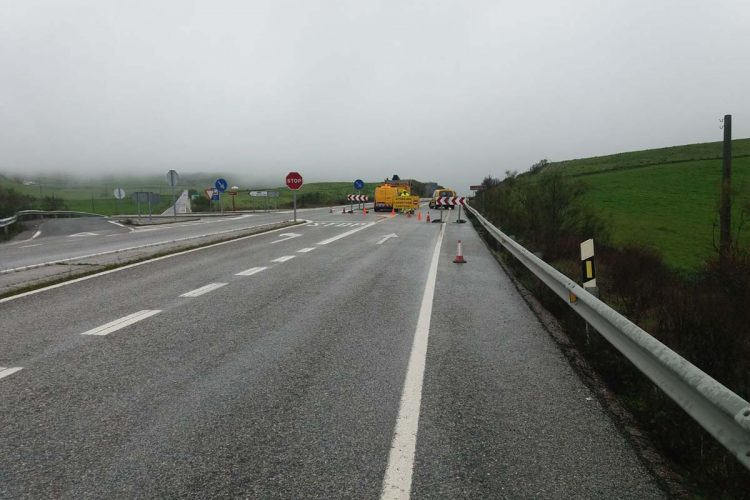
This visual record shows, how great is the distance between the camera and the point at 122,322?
21.1ft

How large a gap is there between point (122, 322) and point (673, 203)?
4169 cm

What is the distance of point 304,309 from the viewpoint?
7.36 m

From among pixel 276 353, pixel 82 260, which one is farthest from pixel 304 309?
pixel 82 260

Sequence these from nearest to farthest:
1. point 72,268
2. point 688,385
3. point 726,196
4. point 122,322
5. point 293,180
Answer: point 688,385
point 122,322
point 72,268
point 726,196
point 293,180

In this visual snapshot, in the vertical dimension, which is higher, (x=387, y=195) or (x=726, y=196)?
(x=387, y=195)

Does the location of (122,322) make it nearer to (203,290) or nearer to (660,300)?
(203,290)

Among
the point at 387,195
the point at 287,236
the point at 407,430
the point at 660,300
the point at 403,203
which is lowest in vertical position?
the point at 407,430

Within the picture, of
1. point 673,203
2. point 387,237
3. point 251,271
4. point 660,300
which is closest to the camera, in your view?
point 660,300

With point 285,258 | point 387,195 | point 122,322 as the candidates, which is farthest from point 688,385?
point 387,195

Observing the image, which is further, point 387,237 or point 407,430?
point 387,237

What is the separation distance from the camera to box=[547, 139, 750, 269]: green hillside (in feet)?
63.7

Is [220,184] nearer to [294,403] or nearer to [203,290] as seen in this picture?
[203,290]

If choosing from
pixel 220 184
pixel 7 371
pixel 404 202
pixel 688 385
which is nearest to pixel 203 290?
pixel 7 371

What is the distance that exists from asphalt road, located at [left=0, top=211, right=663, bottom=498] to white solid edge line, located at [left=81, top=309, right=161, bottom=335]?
5cm
